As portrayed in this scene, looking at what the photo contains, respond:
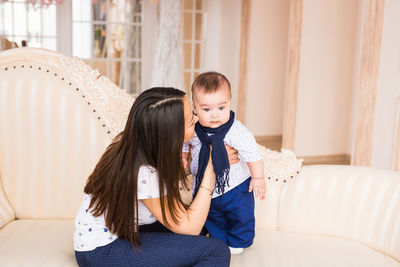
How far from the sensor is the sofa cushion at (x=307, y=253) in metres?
1.49

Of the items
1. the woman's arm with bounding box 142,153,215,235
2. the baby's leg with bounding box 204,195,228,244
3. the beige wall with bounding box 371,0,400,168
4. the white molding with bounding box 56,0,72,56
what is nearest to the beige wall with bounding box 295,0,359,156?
the beige wall with bounding box 371,0,400,168

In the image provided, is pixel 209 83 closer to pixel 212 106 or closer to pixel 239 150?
pixel 212 106

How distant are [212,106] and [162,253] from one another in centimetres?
51

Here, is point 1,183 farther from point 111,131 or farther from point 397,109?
point 397,109

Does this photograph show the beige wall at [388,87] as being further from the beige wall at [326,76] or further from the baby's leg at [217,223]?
the baby's leg at [217,223]

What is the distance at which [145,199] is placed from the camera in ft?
4.32

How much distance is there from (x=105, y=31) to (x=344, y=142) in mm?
3287

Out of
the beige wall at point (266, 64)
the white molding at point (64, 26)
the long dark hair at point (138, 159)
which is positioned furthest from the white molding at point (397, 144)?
the white molding at point (64, 26)

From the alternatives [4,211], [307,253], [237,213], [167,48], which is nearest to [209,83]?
[237,213]

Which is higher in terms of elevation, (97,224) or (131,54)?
(131,54)

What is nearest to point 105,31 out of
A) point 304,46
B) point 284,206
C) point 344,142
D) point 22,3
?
point 22,3

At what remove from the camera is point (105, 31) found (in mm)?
5551

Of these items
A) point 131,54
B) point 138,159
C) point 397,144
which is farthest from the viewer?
point 131,54

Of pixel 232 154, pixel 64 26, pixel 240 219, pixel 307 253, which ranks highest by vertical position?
pixel 64 26
